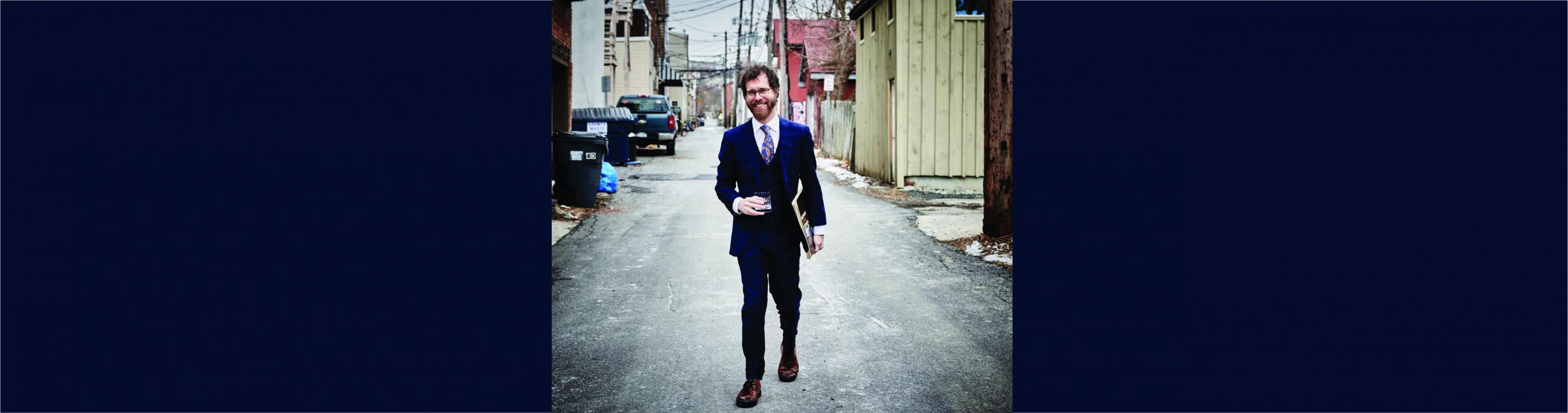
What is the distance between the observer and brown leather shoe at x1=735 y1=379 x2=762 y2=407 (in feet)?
15.4

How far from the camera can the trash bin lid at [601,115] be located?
875 inches

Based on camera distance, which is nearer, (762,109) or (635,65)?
(762,109)

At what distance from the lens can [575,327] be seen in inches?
252

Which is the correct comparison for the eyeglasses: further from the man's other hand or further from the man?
the man's other hand

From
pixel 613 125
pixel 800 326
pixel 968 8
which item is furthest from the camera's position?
pixel 613 125

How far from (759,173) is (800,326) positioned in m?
2.09

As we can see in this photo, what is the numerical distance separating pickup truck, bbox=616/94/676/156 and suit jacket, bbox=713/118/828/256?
24.6m

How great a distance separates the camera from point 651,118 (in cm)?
2942

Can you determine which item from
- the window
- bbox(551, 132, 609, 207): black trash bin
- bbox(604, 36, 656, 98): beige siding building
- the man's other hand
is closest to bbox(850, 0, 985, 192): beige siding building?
the window

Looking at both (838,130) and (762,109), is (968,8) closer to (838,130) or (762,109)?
(838,130)

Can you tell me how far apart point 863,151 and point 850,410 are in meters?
17.3
